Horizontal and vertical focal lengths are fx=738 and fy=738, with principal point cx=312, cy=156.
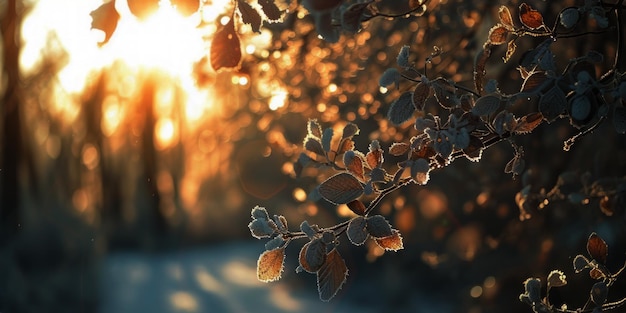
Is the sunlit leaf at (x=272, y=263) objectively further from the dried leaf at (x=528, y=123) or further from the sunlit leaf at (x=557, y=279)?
the sunlit leaf at (x=557, y=279)

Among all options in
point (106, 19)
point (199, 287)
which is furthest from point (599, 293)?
point (199, 287)


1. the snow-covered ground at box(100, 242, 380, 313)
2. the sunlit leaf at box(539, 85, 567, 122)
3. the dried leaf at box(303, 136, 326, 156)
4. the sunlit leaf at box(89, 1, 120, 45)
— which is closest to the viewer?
the sunlit leaf at box(89, 1, 120, 45)

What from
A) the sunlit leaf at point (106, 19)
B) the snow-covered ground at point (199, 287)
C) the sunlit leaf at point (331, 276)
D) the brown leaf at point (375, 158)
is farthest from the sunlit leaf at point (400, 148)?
the snow-covered ground at point (199, 287)

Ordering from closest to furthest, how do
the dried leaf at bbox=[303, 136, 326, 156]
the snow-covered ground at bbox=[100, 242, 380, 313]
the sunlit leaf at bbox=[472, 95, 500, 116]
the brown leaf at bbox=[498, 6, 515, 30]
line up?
the sunlit leaf at bbox=[472, 95, 500, 116]
the brown leaf at bbox=[498, 6, 515, 30]
the dried leaf at bbox=[303, 136, 326, 156]
the snow-covered ground at bbox=[100, 242, 380, 313]

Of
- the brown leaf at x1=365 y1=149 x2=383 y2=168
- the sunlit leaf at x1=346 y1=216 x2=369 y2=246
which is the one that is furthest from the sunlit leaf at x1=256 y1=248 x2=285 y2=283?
the brown leaf at x1=365 y1=149 x2=383 y2=168

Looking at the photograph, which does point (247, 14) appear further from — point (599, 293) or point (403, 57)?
point (599, 293)

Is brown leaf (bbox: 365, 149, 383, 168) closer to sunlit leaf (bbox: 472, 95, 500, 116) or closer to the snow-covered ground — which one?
sunlit leaf (bbox: 472, 95, 500, 116)
